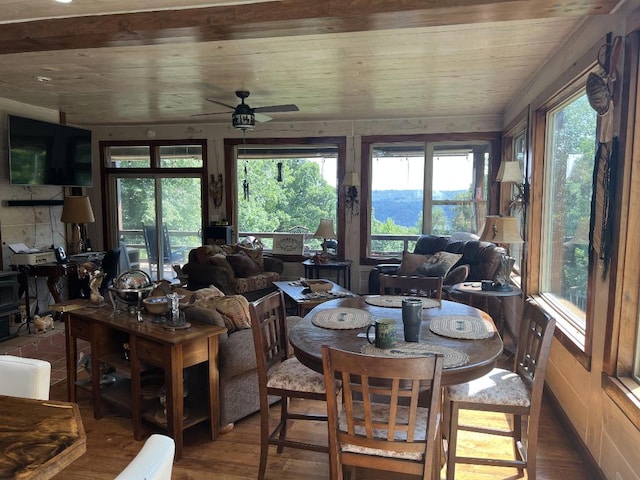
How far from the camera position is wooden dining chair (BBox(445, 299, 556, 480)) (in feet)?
6.86

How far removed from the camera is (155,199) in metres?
7.46

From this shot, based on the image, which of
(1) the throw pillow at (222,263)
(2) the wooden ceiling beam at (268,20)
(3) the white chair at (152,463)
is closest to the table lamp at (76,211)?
(1) the throw pillow at (222,263)

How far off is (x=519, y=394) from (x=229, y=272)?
4.06 metres

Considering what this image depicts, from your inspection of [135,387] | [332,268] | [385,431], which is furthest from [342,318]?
[332,268]

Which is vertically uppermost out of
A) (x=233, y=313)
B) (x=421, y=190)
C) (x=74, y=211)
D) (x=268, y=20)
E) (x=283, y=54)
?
(x=283, y=54)

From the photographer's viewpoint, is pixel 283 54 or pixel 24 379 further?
pixel 283 54

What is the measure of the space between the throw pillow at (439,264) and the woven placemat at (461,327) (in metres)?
2.70

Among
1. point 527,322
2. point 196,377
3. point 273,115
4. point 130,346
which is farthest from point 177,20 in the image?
point 273,115

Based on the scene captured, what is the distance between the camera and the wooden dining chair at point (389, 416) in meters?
1.60

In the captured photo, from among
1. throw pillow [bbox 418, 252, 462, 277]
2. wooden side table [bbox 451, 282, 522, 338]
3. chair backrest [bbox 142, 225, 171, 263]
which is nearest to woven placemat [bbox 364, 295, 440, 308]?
wooden side table [bbox 451, 282, 522, 338]

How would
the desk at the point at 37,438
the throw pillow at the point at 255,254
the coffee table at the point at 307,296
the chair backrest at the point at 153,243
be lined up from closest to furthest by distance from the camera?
the desk at the point at 37,438 < the coffee table at the point at 307,296 < the throw pillow at the point at 255,254 < the chair backrest at the point at 153,243

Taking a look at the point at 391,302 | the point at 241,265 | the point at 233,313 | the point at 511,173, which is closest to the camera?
the point at 233,313

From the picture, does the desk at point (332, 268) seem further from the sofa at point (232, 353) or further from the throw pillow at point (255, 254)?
the sofa at point (232, 353)

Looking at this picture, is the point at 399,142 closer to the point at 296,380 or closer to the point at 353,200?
the point at 353,200
